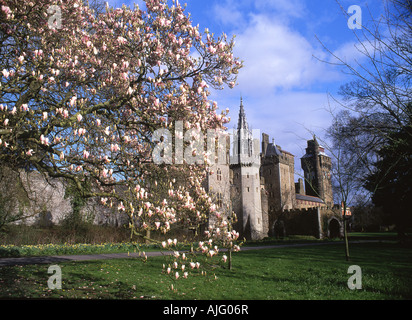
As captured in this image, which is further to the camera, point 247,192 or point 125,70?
point 247,192

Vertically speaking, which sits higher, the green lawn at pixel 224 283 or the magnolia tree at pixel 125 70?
the magnolia tree at pixel 125 70

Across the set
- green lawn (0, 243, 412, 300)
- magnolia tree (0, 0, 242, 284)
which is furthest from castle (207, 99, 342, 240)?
magnolia tree (0, 0, 242, 284)

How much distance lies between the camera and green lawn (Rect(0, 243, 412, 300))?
841 cm

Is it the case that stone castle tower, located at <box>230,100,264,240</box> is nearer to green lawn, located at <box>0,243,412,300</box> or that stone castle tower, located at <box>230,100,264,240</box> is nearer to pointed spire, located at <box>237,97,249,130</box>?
pointed spire, located at <box>237,97,249,130</box>

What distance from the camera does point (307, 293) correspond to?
870cm

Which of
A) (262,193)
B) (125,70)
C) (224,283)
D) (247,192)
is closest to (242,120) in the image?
(262,193)

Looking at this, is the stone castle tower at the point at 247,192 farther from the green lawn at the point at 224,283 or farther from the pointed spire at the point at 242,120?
the green lawn at the point at 224,283

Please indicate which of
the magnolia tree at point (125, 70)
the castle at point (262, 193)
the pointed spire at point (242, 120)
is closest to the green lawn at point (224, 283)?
the magnolia tree at point (125, 70)

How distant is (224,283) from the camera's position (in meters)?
10.1

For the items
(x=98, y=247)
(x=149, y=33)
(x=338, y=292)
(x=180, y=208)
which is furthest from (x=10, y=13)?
(x=98, y=247)

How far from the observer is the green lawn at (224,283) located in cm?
841

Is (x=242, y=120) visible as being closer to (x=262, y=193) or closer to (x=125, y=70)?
(x=262, y=193)

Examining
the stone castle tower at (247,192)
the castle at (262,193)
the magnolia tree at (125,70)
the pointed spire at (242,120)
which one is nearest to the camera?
the magnolia tree at (125,70)

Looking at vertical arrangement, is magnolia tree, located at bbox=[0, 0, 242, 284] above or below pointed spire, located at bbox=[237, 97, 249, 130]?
below
